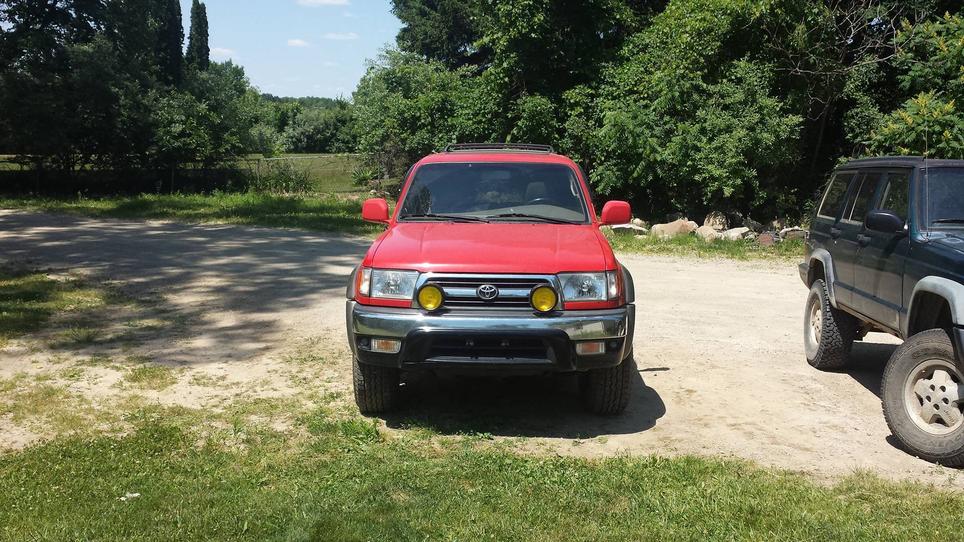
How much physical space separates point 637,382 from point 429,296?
8.02 feet

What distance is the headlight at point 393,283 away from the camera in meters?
5.53

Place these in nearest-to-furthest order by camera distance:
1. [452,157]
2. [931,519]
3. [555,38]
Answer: [931,519], [452,157], [555,38]

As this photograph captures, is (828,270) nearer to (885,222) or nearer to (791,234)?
(885,222)

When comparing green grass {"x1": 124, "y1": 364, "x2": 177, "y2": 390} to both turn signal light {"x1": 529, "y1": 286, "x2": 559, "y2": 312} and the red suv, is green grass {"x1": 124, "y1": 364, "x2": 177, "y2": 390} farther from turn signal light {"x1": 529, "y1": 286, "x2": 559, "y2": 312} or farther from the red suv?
turn signal light {"x1": 529, "y1": 286, "x2": 559, "y2": 312}

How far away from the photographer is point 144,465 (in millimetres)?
4973

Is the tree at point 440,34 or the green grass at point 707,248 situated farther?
the tree at point 440,34

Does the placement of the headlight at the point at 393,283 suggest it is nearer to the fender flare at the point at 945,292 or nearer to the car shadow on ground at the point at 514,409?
the car shadow on ground at the point at 514,409

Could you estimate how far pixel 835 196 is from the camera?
7660mm

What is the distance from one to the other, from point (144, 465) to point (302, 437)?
101 cm

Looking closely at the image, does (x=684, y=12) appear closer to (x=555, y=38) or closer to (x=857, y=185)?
(x=555, y=38)

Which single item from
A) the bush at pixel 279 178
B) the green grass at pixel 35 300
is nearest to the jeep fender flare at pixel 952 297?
the green grass at pixel 35 300

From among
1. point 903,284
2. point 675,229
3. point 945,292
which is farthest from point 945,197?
point 675,229

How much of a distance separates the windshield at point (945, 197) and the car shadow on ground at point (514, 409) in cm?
233

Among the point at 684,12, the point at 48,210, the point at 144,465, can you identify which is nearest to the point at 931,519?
the point at 144,465
